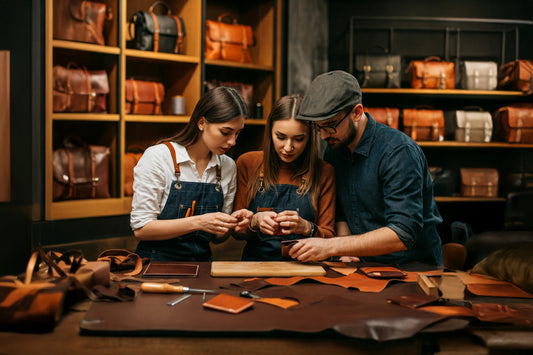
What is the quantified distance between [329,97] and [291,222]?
0.54 m

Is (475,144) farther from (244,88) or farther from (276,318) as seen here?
(276,318)

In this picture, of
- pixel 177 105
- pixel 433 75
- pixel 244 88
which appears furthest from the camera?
pixel 433 75

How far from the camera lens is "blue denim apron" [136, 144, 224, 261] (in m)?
2.35

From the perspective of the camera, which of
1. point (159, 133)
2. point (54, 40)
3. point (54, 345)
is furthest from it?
point (159, 133)

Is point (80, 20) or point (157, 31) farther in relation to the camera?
point (157, 31)

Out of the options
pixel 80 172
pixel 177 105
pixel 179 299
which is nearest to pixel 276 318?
pixel 179 299

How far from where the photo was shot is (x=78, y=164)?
3680mm

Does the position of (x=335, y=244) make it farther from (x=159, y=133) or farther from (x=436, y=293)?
(x=159, y=133)

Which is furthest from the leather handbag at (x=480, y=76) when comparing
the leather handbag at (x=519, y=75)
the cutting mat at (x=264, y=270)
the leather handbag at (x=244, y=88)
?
the cutting mat at (x=264, y=270)

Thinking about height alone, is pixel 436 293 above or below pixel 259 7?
below

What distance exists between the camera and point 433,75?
496 centimetres

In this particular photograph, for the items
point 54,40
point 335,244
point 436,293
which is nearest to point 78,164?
point 54,40

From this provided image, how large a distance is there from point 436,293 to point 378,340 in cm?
39

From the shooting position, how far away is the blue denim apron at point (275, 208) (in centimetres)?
235
